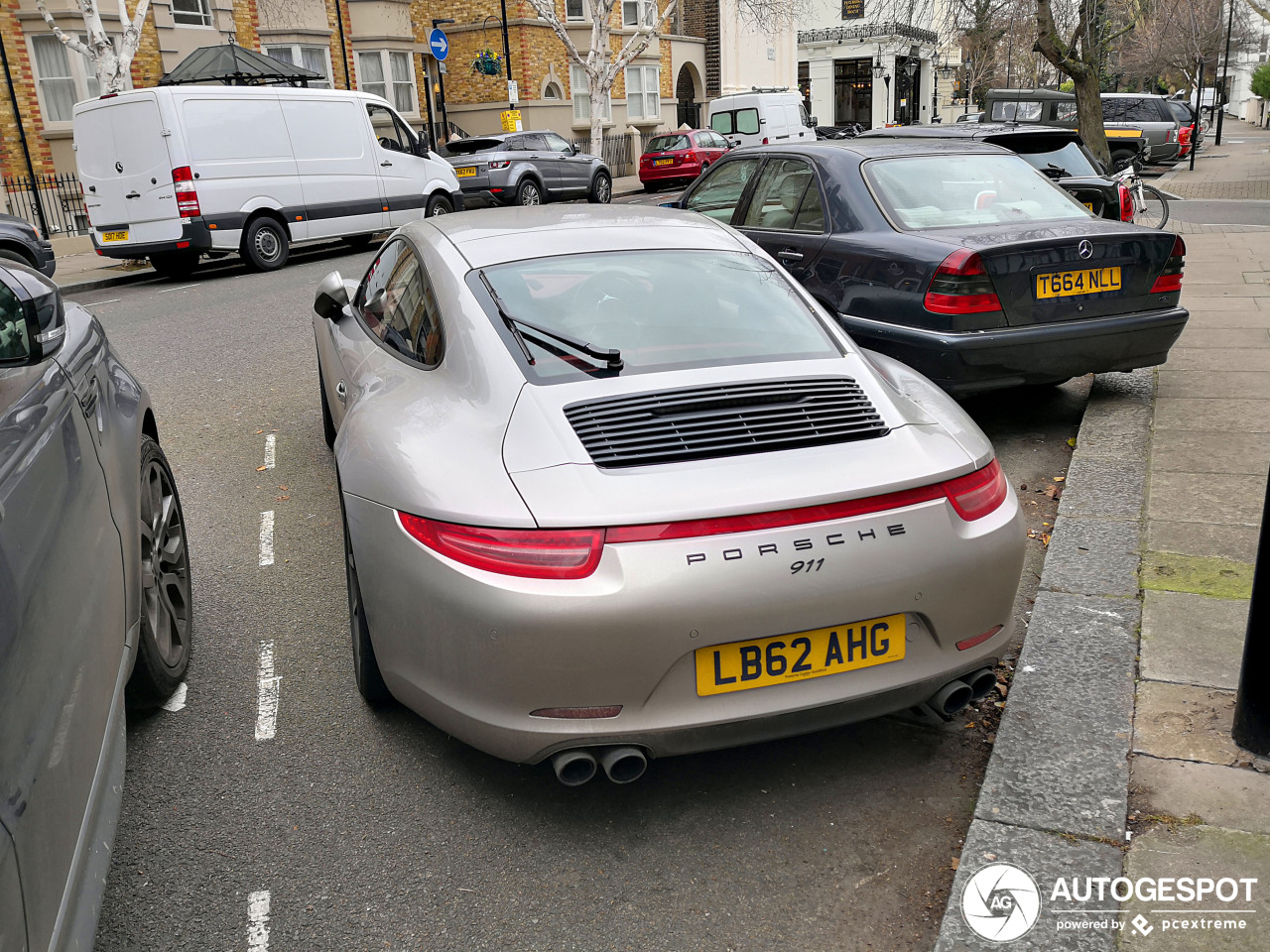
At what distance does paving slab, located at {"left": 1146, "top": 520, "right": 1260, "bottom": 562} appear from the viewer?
416cm

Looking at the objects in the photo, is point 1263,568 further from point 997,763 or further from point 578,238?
point 578,238

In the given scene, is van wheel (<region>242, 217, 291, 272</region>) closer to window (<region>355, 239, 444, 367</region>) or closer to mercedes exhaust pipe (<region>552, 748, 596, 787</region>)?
window (<region>355, 239, 444, 367</region>)

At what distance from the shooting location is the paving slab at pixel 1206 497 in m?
4.55

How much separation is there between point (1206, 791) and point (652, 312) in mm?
2059

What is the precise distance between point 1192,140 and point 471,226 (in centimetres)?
3070

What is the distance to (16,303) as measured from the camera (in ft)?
9.21

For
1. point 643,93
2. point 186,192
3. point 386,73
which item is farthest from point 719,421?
point 643,93

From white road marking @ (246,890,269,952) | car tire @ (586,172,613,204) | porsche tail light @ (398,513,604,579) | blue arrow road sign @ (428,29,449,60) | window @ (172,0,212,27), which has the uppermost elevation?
window @ (172,0,212,27)

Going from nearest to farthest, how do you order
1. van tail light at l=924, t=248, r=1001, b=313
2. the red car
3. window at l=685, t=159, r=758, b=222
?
van tail light at l=924, t=248, r=1001, b=313
window at l=685, t=159, r=758, b=222
the red car

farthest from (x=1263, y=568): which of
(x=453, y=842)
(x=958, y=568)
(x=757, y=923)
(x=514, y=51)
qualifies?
(x=514, y=51)

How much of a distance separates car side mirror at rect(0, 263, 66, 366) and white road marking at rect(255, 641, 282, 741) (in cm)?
130

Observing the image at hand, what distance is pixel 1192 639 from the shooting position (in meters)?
3.49

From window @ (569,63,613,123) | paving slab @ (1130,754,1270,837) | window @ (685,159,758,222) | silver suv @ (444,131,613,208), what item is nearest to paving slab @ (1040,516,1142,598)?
paving slab @ (1130,754,1270,837)

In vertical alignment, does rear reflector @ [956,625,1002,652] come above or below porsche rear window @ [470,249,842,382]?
below
